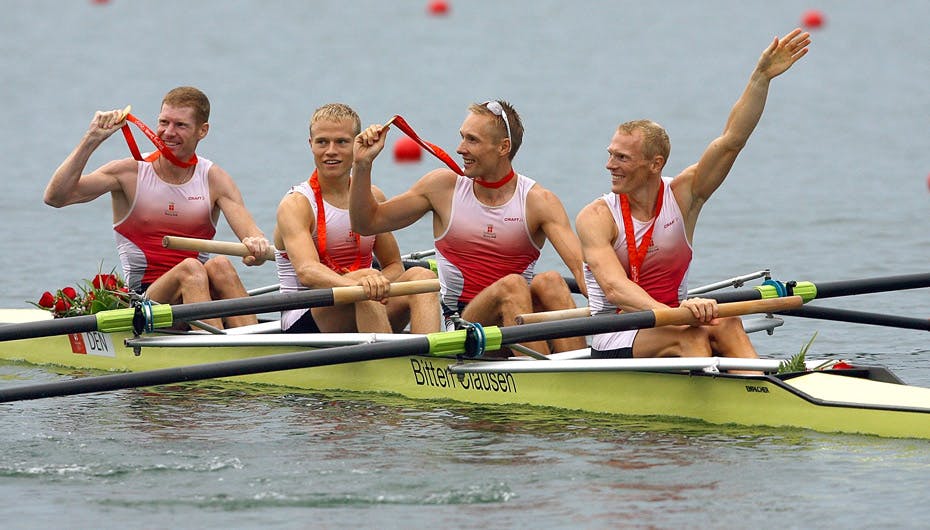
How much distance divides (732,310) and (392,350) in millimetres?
1731

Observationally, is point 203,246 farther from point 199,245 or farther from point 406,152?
point 406,152

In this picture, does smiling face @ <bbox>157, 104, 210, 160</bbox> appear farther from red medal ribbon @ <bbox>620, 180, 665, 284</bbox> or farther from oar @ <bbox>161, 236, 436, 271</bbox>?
red medal ribbon @ <bbox>620, 180, 665, 284</bbox>

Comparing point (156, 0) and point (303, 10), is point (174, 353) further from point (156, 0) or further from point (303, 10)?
point (156, 0)

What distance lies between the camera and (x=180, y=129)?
11.3 meters

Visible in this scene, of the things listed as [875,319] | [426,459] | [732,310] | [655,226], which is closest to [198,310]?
[426,459]

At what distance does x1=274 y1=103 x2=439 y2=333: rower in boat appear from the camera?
34.2ft

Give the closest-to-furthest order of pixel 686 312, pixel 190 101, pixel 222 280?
pixel 686 312, pixel 222 280, pixel 190 101

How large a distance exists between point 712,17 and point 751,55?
32.7 ft

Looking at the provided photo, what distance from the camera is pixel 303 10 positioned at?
4794 cm

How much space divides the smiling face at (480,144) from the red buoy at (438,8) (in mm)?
37015

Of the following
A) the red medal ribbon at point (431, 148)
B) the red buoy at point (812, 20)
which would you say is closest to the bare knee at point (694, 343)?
the red medal ribbon at point (431, 148)

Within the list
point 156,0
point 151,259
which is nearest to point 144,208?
point 151,259

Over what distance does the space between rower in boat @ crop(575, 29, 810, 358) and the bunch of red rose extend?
3.29 metres

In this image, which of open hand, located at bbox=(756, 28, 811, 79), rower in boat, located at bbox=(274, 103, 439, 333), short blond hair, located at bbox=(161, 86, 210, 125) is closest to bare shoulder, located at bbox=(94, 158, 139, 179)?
short blond hair, located at bbox=(161, 86, 210, 125)
